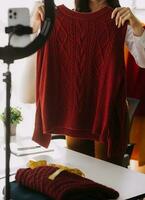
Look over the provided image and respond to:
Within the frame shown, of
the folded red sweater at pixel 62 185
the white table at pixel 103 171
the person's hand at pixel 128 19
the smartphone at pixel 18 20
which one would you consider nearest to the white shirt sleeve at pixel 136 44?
the person's hand at pixel 128 19

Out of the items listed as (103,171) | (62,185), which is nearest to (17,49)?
A: (62,185)

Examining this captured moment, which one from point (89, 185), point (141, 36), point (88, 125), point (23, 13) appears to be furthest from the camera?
point (88, 125)

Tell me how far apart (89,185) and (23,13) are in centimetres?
60

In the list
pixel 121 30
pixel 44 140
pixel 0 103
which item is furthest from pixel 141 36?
pixel 0 103

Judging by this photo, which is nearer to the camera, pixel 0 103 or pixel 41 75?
pixel 41 75

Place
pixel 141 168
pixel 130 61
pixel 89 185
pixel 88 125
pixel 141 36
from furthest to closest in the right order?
pixel 141 168 → pixel 130 61 → pixel 88 125 → pixel 141 36 → pixel 89 185

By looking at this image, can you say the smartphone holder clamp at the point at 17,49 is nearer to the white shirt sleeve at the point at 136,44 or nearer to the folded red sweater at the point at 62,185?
the folded red sweater at the point at 62,185

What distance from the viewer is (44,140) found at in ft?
5.89

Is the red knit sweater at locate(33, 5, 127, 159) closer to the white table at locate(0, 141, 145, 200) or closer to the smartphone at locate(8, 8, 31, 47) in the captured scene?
the white table at locate(0, 141, 145, 200)

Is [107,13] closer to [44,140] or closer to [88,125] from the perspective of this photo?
[88,125]

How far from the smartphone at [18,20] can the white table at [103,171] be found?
631 mm

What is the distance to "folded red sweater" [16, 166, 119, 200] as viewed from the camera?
1.17 m

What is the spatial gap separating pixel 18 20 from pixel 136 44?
0.91 metres

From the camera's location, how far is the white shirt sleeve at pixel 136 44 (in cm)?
170
